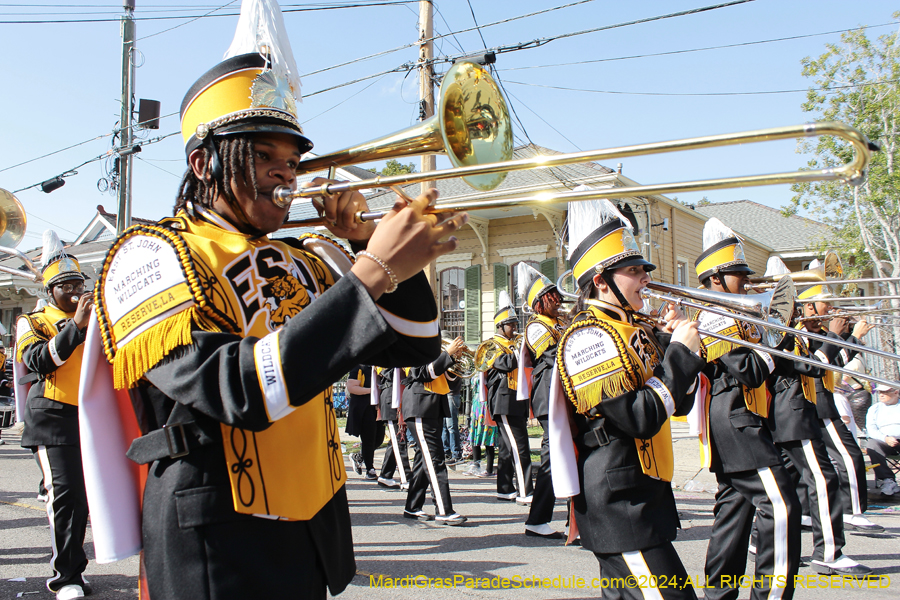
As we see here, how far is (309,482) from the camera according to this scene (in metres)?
1.73

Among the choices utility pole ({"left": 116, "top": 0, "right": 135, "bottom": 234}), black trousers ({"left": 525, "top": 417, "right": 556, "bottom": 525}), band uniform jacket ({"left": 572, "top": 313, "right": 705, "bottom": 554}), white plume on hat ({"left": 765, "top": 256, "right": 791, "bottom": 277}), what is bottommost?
black trousers ({"left": 525, "top": 417, "right": 556, "bottom": 525})

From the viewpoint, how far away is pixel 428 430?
7348 millimetres

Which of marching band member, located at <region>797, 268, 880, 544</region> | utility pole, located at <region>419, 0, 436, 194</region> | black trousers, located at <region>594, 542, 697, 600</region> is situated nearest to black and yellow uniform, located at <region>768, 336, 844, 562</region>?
marching band member, located at <region>797, 268, 880, 544</region>

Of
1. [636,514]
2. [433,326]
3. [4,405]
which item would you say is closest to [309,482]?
[433,326]

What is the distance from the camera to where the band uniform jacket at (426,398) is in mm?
7535

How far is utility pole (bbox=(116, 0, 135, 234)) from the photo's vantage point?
44.5ft

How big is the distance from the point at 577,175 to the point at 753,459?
13.0 m

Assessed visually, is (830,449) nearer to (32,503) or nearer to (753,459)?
(753,459)

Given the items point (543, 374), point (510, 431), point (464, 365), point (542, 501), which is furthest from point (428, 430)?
point (464, 365)

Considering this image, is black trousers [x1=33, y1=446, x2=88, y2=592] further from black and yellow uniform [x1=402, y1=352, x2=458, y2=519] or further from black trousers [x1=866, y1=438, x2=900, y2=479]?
black trousers [x1=866, y1=438, x2=900, y2=479]

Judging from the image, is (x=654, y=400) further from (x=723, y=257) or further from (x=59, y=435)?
(x=59, y=435)

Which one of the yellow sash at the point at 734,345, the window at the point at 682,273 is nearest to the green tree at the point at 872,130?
the window at the point at 682,273

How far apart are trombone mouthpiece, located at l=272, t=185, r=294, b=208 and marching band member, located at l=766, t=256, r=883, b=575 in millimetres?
4360

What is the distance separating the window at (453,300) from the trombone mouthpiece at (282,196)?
16160 millimetres
